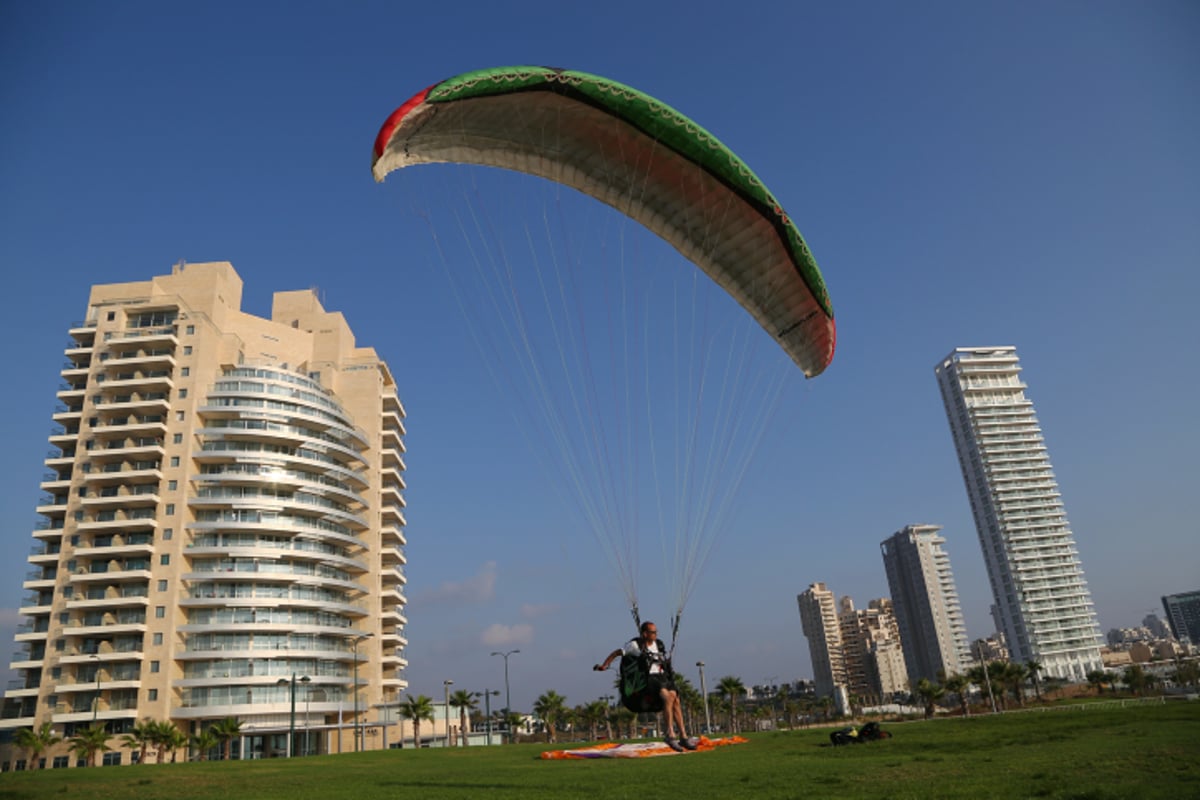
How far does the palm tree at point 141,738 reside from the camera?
52.2 metres

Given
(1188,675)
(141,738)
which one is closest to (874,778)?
(141,738)

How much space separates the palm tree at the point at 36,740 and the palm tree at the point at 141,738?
485cm

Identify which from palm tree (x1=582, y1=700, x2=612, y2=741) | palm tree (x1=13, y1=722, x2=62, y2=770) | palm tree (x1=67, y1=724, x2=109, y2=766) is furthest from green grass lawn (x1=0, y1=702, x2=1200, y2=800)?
palm tree (x1=582, y1=700, x2=612, y2=741)

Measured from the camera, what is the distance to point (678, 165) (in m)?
16.7

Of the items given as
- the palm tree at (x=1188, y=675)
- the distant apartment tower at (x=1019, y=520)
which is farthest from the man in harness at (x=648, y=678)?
the distant apartment tower at (x=1019, y=520)

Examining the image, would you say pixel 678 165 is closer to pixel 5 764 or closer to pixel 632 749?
pixel 632 749

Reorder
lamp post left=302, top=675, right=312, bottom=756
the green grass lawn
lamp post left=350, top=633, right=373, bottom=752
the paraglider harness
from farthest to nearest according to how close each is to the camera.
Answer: lamp post left=350, top=633, right=373, bottom=752
lamp post left=302, top=675, right=312, bottom=756
the paraglider harness
the green grass lawn

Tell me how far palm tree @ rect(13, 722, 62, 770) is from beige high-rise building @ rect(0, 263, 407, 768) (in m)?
1.07

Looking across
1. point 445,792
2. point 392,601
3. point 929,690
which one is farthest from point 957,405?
point 445,792

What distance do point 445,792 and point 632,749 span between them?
11624 mm

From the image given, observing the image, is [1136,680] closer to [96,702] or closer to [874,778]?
[874,778]

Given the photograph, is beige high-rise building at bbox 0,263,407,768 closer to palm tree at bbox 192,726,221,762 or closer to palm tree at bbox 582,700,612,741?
palm tree at bbox 192,726,221,762

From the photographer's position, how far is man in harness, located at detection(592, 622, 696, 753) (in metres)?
12.9

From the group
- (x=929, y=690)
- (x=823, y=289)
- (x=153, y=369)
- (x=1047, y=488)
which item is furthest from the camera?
(x=1047, y=488)
